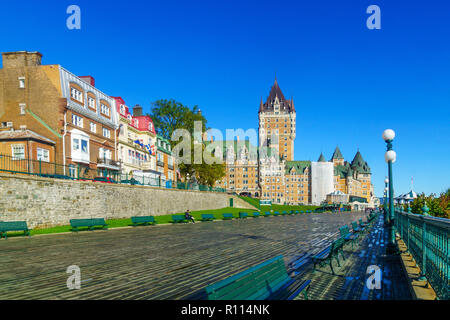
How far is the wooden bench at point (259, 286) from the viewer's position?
3.99 metres

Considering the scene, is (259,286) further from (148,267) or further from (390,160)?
(390,160)

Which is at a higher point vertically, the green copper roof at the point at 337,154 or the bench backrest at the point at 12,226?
the green copper roof at the point at 337,154

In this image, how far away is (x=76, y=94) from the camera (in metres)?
32.3

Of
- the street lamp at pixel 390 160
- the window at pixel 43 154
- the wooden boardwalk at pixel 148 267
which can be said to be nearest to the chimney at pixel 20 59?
the window at pixel 43 154

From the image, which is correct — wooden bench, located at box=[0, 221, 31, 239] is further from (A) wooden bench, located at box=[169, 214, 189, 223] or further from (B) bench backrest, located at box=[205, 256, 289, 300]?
(B) bench backrest, located at box=[205, 256, 289, 300]

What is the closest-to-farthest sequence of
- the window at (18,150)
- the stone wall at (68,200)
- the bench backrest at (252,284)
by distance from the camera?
the bench backrest at (252,284) → the stone wall at (68,200) → the window at (18,150)

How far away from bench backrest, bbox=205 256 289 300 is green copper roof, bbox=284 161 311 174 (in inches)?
5384

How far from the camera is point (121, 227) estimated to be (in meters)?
22.5

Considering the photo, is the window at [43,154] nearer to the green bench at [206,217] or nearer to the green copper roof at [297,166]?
the green bench at [206,217]

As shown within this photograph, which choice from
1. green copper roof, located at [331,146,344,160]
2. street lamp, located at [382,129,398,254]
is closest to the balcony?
street lamp, located at [382,129,398,254]

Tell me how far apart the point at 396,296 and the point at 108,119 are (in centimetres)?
3679

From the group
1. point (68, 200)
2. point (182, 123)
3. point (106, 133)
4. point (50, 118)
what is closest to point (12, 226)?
point (68, 200)

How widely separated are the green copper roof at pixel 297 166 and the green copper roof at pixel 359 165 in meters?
29.8

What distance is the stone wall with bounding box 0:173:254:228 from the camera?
18.0 metres
